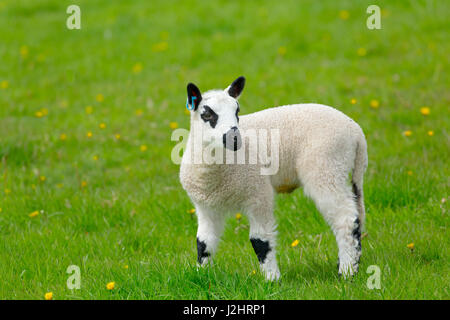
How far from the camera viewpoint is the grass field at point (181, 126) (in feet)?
14.9

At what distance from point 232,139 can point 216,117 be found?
0.79 feet

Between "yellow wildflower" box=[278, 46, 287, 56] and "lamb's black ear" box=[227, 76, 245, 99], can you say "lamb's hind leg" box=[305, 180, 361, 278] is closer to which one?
"lamb's black ear" box=[227, 76, 245, 99]

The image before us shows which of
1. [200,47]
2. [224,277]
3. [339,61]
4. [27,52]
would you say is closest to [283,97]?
[339,61]

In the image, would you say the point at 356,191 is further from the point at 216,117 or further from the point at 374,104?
the point at 374,104

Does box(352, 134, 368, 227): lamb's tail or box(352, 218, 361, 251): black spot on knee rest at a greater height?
box(352, 134, 368, 227): lamb's tail

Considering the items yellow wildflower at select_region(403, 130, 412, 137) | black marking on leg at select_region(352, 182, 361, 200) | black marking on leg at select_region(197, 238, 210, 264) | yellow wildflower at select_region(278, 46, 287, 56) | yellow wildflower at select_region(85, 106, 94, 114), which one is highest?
yellow wildflower at select_region(278, 46, 287, 56)

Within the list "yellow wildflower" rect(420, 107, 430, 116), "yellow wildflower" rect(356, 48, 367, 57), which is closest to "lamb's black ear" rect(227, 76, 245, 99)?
"yellow wildflower" rect(420, 107, 430, 116)

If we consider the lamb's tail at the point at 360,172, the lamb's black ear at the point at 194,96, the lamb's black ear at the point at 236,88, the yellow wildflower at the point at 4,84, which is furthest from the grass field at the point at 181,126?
the lamb's black ear at the point at 236,88

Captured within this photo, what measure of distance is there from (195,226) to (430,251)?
2.19 meters

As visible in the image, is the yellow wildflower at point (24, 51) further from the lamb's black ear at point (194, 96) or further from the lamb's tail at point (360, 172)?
the lamb's tail at point (360, 172)

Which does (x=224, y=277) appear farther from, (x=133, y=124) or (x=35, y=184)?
(x=133, y=124)

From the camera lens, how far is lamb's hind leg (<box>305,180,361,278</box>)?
4.41 metres

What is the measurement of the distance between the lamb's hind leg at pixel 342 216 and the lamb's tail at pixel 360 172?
0.29 meters
